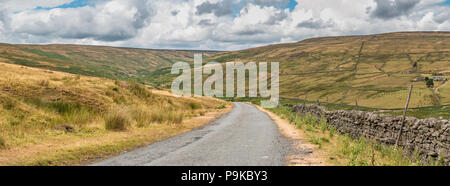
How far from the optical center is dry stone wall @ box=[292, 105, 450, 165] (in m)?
10.2

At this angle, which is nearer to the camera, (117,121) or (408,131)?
(408,131)

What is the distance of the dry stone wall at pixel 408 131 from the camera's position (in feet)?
33.5

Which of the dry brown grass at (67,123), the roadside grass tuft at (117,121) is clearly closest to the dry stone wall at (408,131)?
the dry brown grass at (67,123)

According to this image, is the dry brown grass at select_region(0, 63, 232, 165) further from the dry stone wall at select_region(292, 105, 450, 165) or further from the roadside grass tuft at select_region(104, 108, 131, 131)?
the dry stone wall at select_region(292, 105, 450, 165)

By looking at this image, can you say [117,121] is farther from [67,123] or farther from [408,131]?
[408,131]

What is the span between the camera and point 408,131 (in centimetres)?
1221

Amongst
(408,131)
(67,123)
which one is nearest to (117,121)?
(67,123)

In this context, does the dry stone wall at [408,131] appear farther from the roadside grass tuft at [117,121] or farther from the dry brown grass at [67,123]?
the roadside grass tuft at [117,121]

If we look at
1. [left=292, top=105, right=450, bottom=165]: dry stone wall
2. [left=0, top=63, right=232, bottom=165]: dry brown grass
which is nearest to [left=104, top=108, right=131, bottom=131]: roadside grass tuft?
[left=0, top=63, right=232, bottom=165]: dry brown grass

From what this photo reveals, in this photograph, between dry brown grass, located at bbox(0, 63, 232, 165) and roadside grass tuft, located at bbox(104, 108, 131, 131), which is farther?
roadside grass tuft, located at bbox(104, 108, 131, 131)
